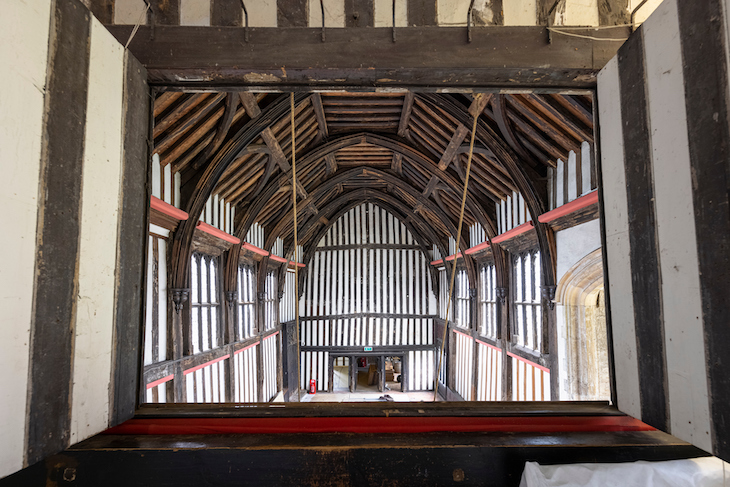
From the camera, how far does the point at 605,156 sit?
5.75 ft

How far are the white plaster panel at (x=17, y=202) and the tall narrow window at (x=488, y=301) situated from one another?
8.10 m

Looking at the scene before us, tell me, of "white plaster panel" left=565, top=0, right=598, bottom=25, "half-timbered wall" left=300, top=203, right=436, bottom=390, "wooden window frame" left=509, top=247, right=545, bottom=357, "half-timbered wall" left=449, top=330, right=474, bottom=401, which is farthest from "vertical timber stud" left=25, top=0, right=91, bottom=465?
"half-timbered wall" left=300, top=203, right=436, bottom=390

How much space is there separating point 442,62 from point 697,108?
92 cm

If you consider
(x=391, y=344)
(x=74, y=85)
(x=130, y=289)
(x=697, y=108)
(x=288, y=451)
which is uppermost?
(x=74, y=85)

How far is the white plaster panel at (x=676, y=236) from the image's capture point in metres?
1.26

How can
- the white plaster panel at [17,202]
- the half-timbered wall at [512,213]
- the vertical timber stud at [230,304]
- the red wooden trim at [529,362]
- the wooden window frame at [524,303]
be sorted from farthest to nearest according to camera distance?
the vertical timber stud at [230,304] → the wooden window frame at [524,303] → the half-timbered wall at [512,213] → the red wooden trim at [529,362] → the white plaster panel at [17,202]

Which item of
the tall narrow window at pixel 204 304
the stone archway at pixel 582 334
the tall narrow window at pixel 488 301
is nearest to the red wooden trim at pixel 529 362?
the stone archway at pixel 582 334

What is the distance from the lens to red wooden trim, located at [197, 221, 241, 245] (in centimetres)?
571

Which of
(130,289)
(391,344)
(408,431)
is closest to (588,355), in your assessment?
(408,431)

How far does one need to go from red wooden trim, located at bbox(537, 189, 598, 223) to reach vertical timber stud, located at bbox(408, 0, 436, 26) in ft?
10.2

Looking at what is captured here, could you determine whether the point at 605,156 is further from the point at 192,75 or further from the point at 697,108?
the point at 192,75

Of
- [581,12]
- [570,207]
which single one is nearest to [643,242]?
[581,12]

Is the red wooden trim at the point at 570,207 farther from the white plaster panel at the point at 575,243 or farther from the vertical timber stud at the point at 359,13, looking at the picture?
the vertical timber stud at the point at 359,13

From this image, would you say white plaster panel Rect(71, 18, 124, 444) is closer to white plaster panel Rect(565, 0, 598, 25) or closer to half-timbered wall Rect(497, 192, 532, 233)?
white plaster panel Rect(565, 0, 598, 25)
